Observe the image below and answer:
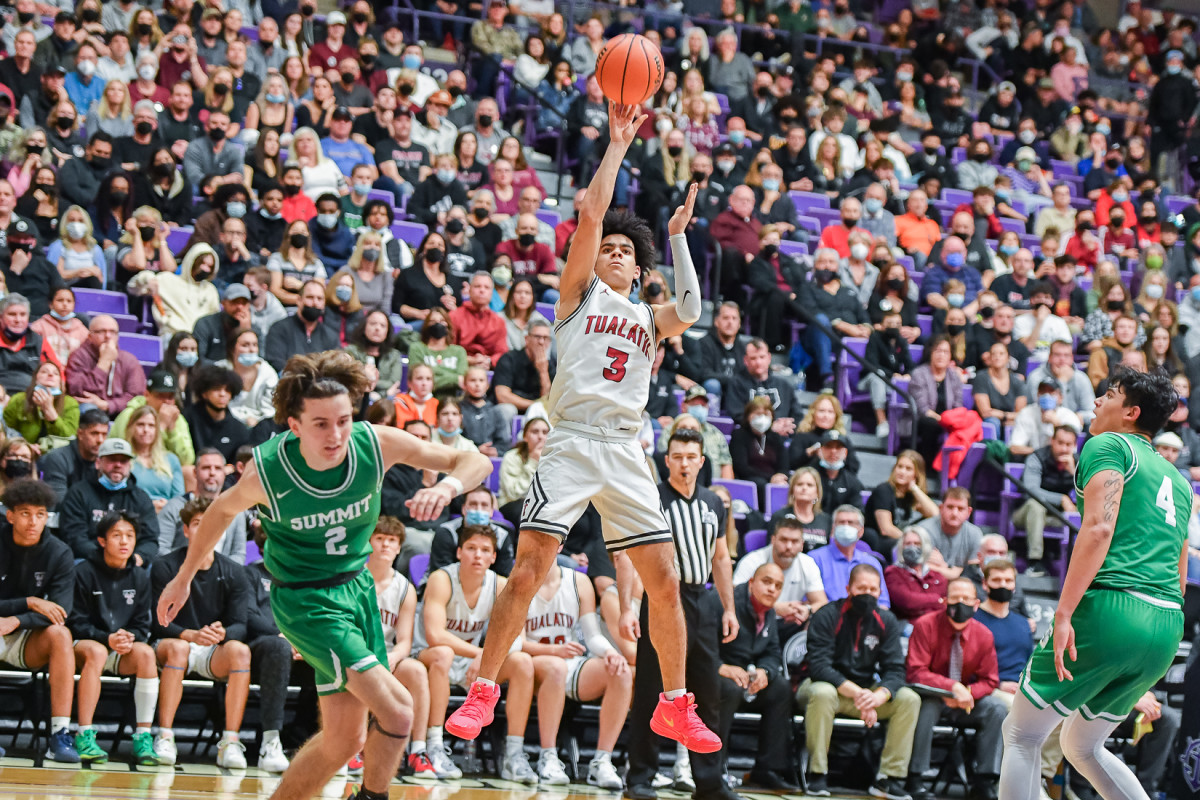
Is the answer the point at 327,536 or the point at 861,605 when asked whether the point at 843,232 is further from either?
the point at 327,536

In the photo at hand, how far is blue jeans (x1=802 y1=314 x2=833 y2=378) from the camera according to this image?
1311 cm

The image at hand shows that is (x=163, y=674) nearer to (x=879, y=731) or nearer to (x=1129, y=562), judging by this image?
(x=879, y=731)

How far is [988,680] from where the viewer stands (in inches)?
371

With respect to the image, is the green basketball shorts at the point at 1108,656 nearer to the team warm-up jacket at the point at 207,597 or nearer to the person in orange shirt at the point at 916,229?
the team warm-up jacket at the point at 207,597

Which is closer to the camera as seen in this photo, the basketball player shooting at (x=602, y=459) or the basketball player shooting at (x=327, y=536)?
the basketball player shooting at (x=327, y=536)

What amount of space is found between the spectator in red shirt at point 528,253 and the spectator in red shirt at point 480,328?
1044 millimetres

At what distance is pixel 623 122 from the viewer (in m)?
5.67

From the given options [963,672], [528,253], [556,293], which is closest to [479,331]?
[556,293]

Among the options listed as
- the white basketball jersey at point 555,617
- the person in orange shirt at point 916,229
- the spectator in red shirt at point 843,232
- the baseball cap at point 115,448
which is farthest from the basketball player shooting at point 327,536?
the person in orange shirt at point 916,229

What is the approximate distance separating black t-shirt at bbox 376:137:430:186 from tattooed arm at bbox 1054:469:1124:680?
9.45 meters

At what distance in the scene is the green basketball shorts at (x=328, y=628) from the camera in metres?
5.11

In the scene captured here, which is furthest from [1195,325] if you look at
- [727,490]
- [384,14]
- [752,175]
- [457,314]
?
[384,14]

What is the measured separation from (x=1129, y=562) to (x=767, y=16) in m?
14.5

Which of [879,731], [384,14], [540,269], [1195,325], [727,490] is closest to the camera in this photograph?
[879,731]
